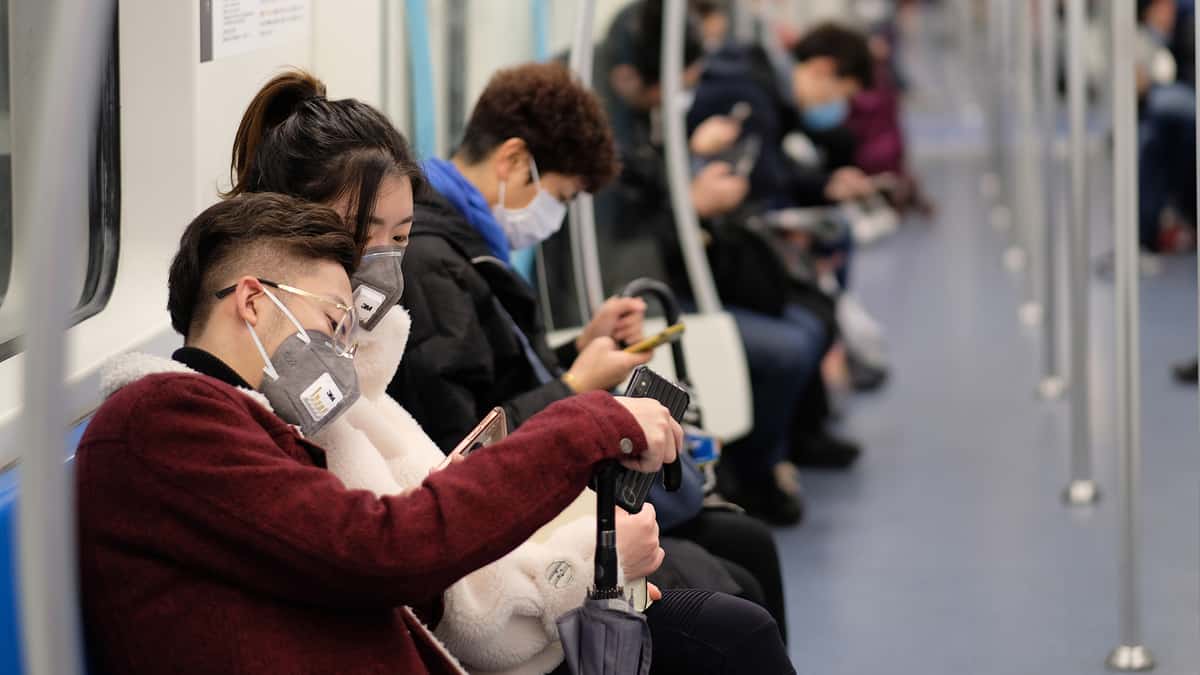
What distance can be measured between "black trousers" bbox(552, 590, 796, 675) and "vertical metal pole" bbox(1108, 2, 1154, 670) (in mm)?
1448

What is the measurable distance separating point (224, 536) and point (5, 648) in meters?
0.40

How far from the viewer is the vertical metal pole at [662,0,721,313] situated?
4988mm

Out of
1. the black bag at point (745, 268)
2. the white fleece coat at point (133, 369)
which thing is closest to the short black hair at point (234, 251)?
the white fleece coat at point (133, 369)

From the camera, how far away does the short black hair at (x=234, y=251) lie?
2.01 meters

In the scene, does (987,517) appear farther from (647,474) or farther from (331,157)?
(331,157)

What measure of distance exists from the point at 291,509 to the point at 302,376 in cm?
26

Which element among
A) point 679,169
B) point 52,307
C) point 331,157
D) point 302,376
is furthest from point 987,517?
point 52,307

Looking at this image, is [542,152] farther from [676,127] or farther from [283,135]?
[676,127]

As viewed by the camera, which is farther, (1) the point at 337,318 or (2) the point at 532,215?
(2) the point at 532,215

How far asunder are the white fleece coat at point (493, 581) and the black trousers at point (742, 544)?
923 millimetres

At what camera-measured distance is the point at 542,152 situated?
331 centimetres

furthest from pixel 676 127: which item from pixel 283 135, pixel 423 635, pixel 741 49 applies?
pixel 423 635

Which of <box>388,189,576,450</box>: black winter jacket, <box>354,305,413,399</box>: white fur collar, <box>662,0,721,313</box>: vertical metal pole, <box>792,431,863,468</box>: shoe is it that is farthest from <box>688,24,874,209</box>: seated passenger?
<box>354,305,413,399</box>: white fur collar

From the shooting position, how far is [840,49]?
7.23m
